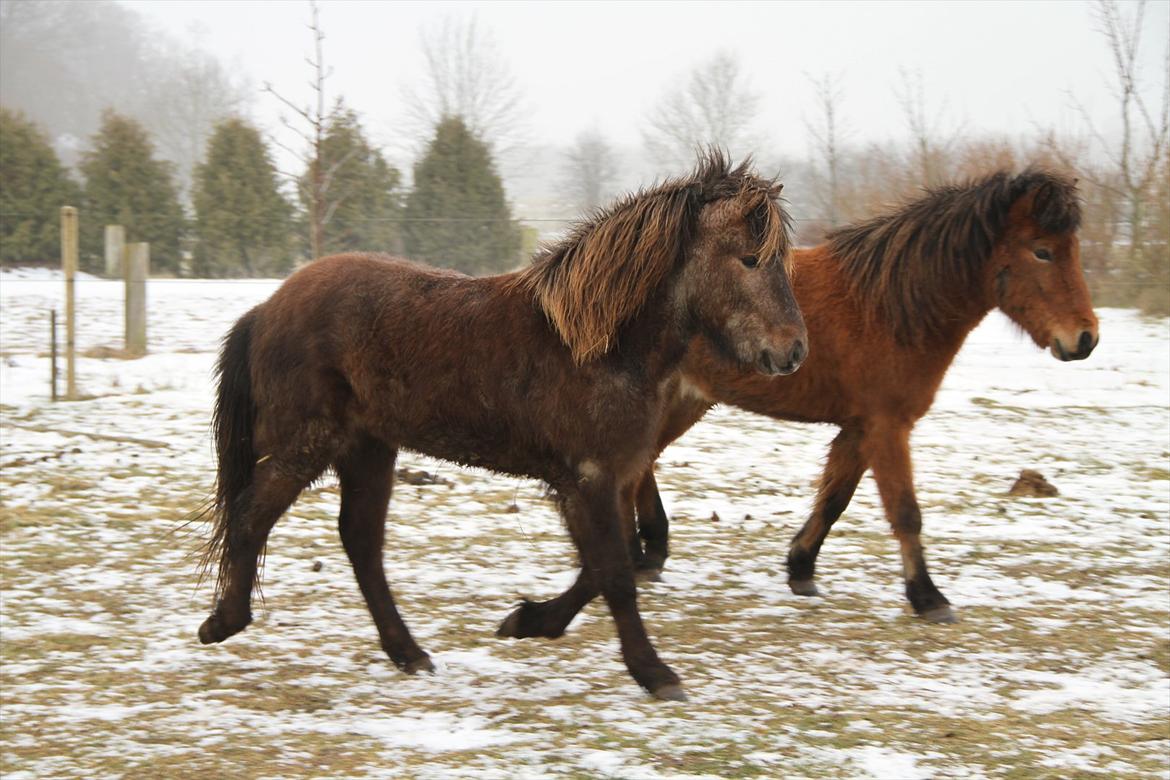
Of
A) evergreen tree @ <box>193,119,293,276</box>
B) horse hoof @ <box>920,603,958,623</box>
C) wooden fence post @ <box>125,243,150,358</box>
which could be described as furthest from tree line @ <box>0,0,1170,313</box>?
horse hoof @ <box>920,603,958,623</box>

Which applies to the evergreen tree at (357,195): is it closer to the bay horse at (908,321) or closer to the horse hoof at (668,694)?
the bay horse at (908,321)

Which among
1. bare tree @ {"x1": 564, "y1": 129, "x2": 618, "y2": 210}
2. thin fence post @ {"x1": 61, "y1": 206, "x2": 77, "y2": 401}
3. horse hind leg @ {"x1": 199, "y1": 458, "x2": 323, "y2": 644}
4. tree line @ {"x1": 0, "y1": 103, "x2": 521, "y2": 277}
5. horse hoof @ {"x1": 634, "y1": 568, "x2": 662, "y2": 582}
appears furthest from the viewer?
bare tree @ {"x1": 564, "y1": 129, "x2": 618, "y2": 210}

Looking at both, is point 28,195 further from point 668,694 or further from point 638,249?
point 668,694

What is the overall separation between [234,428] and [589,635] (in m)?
1.81

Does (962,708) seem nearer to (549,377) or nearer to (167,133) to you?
(549,377)

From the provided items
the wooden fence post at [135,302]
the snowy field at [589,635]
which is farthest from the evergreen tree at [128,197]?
the snowy field at [589,635]

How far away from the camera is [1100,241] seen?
58.2ft

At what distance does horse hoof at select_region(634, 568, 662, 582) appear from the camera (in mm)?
6002

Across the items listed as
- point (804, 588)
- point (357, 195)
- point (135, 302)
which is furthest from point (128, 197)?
point (804, 588)

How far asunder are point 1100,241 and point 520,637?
632 inches

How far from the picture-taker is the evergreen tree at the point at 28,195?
18.6 m

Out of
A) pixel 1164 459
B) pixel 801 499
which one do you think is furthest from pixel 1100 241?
pixel 801 499

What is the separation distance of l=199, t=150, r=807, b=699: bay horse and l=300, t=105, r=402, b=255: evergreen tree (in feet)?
45.7

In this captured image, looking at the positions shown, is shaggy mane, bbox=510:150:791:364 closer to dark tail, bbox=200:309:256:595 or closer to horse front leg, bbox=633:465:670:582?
dark tail, bbox=200:309:256:595
